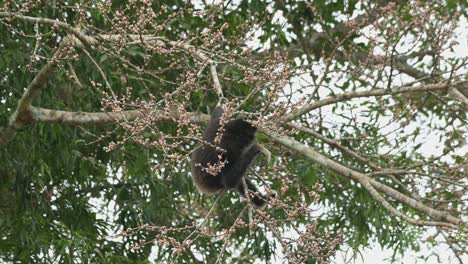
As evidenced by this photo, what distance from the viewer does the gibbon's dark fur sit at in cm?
503

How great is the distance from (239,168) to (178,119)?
45cm

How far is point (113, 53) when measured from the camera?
4.78 metres

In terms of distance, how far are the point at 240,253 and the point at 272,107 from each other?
4.52 meters

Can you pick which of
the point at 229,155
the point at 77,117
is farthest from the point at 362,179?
the point at 77,117

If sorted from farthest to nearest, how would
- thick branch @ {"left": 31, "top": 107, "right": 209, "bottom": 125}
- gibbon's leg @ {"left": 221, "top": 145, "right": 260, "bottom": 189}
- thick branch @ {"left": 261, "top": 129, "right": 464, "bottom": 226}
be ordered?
1. thick branch @ {"left": 31, "top": 107, "right": 209, "bottom": 125}
2. gibbon's leg @ {"left": 221, "top": 145, "right": 260, "bottom": 189}
3. thick branch @ {"left": 261, "top": 129, "right": 464, "bottom": 226}

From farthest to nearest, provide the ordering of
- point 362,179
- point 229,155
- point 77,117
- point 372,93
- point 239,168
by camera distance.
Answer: point 77,117 → point 229,155 → point 372,93 → point 239,168 → point 362,179

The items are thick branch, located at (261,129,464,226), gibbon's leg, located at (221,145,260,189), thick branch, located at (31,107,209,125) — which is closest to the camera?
thick branch, located at (261,129,464,226)

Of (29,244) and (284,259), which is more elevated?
(29,244)

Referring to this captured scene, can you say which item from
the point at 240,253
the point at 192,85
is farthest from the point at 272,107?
the point at 240,253

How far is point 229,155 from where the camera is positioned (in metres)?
5.42

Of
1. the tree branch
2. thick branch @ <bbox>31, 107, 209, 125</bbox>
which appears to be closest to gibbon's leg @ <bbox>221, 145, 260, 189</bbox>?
the tree branch

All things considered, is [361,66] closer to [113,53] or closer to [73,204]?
[113,53]

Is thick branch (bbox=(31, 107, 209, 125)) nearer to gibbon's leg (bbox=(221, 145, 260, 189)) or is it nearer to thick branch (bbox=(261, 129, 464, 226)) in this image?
gibbon's leg (bbox=(221, 145, 260, 189))

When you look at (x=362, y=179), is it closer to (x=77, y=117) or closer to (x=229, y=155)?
(x=229, y=155)
